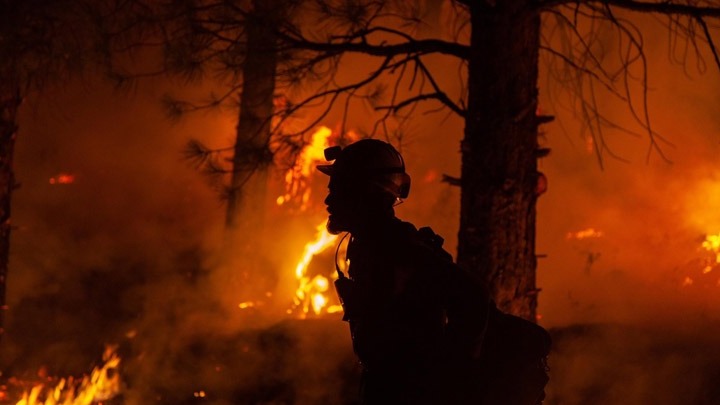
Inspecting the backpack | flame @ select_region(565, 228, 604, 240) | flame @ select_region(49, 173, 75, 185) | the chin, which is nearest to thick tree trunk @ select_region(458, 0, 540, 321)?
the backpack

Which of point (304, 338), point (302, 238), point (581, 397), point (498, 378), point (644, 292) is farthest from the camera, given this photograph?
point (302, 238)

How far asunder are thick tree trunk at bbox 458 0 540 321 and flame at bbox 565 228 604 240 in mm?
5220

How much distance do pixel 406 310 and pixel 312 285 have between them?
23.7 ft

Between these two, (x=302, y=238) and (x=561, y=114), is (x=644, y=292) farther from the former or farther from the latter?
(x=302, y=238)

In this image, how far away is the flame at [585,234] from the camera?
31.6 ft

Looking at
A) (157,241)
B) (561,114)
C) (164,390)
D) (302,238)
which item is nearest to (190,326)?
(164,390)

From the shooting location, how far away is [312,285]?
9.77 metres

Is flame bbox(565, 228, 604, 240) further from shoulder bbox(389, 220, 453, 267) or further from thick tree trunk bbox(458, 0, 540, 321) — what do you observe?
shoulder bbox(389, 220, 453, 267)

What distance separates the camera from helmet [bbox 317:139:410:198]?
2.73m

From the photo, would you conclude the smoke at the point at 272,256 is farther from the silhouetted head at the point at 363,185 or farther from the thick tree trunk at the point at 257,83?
the silhouetted head at the point at 363,185

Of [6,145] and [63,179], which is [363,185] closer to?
[6,145]

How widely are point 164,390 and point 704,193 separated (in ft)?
21.5

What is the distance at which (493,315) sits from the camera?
110 inches

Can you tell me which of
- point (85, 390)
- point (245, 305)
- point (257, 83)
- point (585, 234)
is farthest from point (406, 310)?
point (585, 234)
